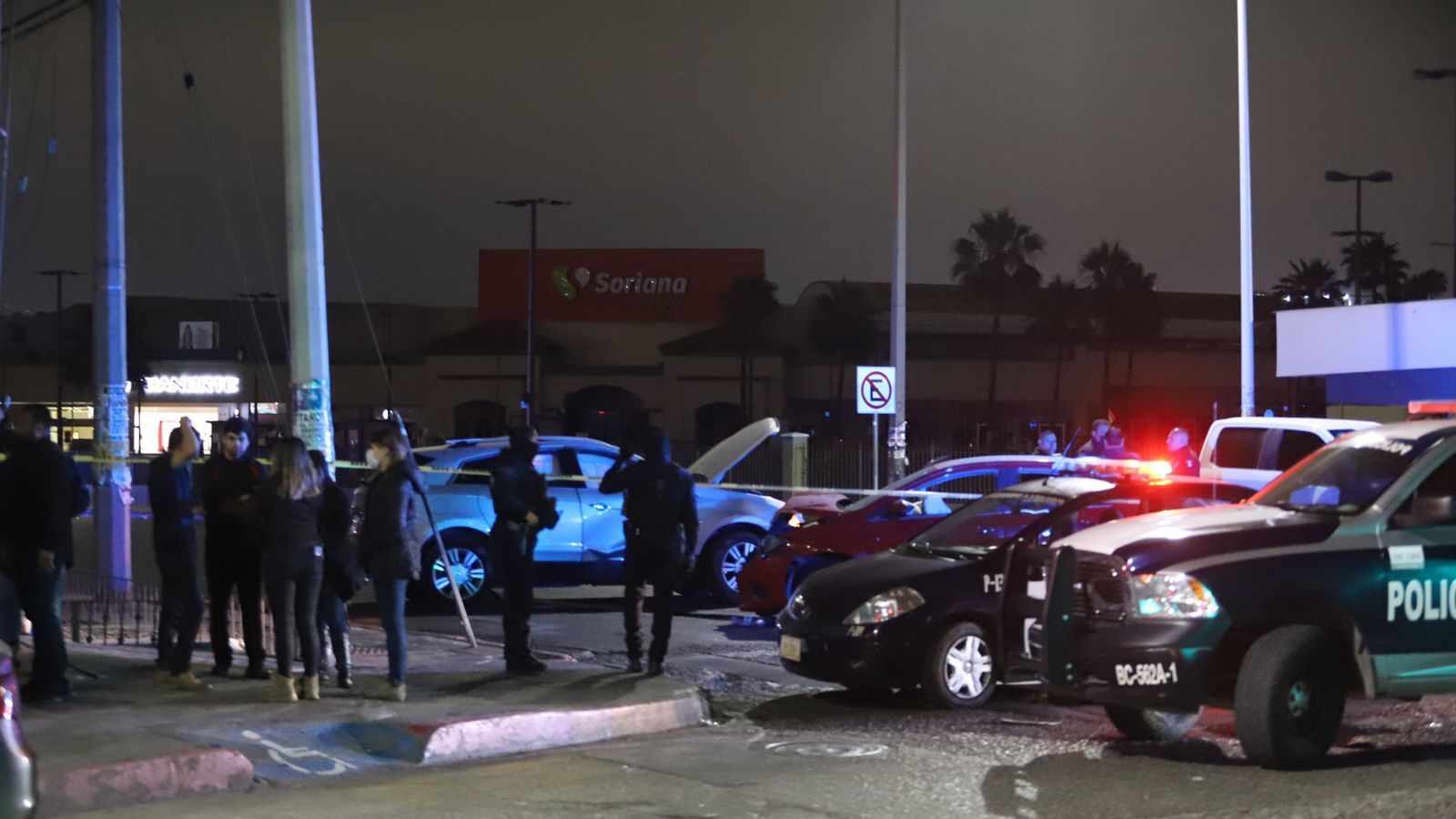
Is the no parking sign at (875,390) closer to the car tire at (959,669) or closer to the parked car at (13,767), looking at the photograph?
the car tire at (959,669)

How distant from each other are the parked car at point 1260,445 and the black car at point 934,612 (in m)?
5.46

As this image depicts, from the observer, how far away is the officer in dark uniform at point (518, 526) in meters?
11.2

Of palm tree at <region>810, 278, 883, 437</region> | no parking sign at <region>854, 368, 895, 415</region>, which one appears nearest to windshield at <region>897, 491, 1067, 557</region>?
no parking sign at <region>854, 368, 895, 415</region>

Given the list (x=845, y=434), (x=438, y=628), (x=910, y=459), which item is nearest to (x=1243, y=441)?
(x=438, y=628)

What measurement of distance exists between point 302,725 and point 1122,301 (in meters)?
59.8

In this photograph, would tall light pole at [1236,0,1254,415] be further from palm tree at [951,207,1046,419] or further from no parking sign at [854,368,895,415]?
palm tree at [951,207,1046,419]

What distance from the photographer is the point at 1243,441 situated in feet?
55.4

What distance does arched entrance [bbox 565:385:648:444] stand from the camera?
57.9 metres

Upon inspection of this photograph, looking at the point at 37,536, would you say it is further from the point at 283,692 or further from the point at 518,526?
the point at 518,526

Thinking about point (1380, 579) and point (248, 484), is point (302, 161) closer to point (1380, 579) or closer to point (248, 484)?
point (248, 484)

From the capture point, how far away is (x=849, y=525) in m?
14.4

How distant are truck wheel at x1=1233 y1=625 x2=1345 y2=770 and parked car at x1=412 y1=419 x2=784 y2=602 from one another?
28.5ft

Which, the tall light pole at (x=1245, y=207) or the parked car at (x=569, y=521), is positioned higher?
the tall light pole at (x=1245, y=207)

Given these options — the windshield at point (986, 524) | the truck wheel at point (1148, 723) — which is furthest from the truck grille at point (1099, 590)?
the windshield at point (986, 524)
